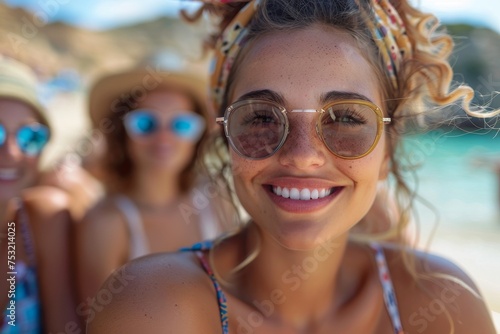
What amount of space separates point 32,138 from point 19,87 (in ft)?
1.04

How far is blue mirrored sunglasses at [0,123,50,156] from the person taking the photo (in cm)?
257

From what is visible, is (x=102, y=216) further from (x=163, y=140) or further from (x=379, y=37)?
(x=379, y=37)

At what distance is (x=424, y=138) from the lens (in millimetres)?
2330

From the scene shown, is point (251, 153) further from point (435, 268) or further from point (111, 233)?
point (111, 233)

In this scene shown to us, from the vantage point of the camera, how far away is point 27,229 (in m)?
2.77

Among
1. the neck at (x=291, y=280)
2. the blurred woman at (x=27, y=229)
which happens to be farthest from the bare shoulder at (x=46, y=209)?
the neck at (x=291, y=280)

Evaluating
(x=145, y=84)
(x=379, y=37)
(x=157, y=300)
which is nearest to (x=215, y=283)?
(x=157, y=300)

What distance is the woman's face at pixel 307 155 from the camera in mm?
1695

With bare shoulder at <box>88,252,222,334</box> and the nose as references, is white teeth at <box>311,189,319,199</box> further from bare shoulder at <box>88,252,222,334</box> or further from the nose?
bare shoulder at <box>88,252,222,334</box>

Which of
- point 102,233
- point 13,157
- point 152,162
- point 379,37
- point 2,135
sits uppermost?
point 379,37

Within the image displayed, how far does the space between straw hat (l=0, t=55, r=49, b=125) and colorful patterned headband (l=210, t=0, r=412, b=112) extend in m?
1.25

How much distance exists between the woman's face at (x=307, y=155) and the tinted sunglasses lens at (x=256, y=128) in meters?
0.03

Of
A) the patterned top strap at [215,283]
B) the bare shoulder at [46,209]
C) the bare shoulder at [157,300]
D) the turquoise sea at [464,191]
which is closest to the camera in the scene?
the bare shoulder at [157,300]

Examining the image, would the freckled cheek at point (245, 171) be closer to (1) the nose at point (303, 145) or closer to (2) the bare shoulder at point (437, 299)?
(1) the nose at point (303, 145)
